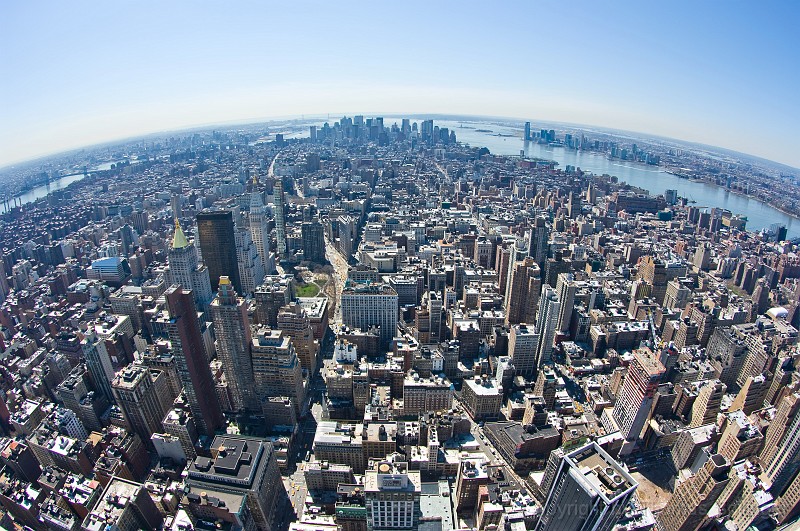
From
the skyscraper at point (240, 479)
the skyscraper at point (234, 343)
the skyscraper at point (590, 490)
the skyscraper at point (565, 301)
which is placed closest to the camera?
the skyscraper at point (590, 490)

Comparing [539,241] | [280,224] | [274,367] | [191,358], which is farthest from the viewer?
[280,224]

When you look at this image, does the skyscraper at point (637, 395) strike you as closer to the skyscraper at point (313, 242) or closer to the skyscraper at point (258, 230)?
the skyscraper at point (313, 242)

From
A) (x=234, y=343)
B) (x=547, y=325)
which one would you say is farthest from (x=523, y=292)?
(x=234, y=343)

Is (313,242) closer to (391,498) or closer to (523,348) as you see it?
(523,348)

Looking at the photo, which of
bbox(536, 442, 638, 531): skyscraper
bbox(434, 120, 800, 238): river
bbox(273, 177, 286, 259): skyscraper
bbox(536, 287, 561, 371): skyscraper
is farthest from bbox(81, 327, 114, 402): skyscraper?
bbox(434, 120, 800, 238): river

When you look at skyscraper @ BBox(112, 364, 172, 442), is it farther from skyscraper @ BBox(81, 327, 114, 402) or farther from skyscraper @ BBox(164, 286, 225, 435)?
skyscraper @ BBox(81, 327, 114, 402)

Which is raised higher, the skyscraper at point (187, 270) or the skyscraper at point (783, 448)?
the skyscraper at point (187, 270)

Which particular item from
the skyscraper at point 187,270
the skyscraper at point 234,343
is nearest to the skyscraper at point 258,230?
the skyscraper at point 187,270
